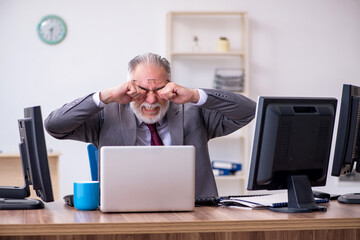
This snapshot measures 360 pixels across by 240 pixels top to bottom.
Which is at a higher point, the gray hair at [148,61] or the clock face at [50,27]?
the clock face at [50,27]

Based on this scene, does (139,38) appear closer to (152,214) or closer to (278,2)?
(278,2)

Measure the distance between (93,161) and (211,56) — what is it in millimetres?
2431

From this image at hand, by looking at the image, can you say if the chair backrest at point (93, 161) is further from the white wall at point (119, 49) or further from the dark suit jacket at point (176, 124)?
Result: the white wall at point (119, 49)

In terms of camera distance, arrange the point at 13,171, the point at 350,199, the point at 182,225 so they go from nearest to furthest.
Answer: the point at 182,225
the point at 350,199
the point at 13,171

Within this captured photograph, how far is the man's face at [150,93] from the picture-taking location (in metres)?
2.65

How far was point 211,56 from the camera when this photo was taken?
5.33 m

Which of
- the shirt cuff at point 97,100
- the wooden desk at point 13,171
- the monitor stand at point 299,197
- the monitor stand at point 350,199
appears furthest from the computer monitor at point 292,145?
the wooden desk at point 13,171

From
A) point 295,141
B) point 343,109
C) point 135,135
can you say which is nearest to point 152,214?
point 295,141

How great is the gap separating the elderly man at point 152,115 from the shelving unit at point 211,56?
2.47 meters

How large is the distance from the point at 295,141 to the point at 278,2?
358 cm

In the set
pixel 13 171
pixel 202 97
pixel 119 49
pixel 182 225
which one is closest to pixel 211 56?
pixel 119 49

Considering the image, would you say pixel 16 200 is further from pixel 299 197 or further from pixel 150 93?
pixel 299 197

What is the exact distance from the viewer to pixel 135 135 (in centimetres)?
270

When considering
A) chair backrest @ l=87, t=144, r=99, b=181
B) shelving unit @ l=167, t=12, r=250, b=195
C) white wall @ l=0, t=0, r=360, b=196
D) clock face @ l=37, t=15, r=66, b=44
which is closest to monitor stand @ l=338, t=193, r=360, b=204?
chair backrest @ l=87, t=144, r=99, b=181
